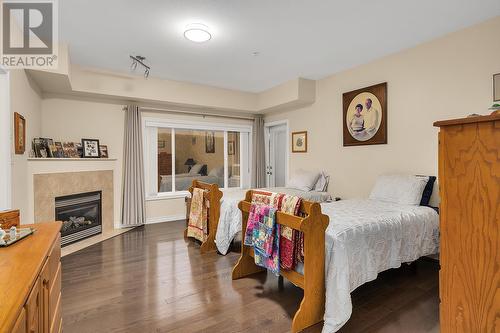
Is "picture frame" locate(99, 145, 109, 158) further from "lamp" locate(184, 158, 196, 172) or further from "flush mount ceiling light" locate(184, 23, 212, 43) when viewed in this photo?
"flush mount ceiling light" locate(184, 23, 212, 43)

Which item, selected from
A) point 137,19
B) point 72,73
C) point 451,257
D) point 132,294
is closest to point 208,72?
point 137,19

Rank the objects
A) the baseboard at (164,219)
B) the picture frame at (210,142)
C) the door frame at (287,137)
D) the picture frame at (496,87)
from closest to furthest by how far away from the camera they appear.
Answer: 1. the picture frame at (496,87)
2. the baseboard at (164,219)
3. the door frame at (287,137)
4. the picture frame at (210,142)

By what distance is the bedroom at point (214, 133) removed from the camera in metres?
2.11

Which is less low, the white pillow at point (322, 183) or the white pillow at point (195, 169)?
the white pillow at point (195, 169)

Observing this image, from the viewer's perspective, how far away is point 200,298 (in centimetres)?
227

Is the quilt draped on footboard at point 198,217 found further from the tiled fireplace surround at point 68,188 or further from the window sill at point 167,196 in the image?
the tiled fireplace surround at point 68,188

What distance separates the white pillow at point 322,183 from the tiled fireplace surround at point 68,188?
356 cm

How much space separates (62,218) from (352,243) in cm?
399

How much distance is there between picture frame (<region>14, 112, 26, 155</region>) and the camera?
2587mm

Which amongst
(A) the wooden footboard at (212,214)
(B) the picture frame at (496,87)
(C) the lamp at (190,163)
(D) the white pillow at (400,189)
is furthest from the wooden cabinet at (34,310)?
(C) the lamp at (190,163)

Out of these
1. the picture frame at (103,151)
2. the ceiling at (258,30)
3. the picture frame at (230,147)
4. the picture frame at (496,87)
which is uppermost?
the ceiling at (258,30)

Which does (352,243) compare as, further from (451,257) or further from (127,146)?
(127,146)

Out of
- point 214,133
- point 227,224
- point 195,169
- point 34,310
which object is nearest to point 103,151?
point 195,169

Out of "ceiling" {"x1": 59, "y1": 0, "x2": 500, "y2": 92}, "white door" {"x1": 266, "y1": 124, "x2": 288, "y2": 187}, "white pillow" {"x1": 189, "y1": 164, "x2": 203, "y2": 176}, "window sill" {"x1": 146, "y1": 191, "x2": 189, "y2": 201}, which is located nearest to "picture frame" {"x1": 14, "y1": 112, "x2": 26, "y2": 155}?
"ceiling" {"x1": 59, "y1": 0, "x2": 500, "y2": 92}
